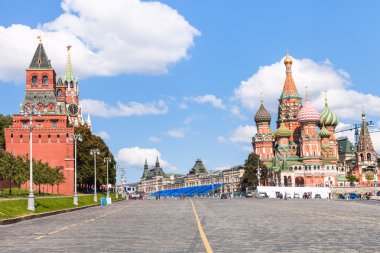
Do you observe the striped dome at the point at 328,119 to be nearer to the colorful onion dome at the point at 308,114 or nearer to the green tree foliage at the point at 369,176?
the colorful onion dome at the point at 308,114

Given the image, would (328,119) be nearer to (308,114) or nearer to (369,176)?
(308,114)

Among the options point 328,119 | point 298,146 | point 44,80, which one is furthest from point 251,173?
point 44,80

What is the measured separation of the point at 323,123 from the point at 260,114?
2241cm

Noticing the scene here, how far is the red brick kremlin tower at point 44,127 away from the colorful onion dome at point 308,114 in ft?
285

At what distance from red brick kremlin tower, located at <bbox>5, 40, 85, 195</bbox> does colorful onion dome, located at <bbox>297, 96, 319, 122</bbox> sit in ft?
285

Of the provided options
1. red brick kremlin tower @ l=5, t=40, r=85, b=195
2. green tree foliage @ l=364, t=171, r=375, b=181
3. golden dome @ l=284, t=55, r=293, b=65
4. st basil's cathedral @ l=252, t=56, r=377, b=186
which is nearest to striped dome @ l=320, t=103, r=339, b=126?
st basil's cathedral @ l=252, t=56, r=377, b=186

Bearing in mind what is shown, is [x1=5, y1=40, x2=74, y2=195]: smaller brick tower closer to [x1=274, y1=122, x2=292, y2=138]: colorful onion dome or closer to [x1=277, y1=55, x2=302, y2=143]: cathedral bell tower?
[x1=274, y1=122, x2=292, y2=138]: colorful onion dome

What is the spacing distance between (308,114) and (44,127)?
9677 cm

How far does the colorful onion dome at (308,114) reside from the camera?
180 meters

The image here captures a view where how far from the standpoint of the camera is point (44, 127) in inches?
4296

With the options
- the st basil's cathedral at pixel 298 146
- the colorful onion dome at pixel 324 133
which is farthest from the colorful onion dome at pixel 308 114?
the colorful onion dome at pixel 324 133

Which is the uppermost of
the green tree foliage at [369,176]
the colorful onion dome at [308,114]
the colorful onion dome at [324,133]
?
the colorful onion dome at [308,114]

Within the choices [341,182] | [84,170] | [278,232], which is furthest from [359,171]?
→ [278,232]

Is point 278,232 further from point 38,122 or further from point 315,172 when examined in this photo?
point 315,172
